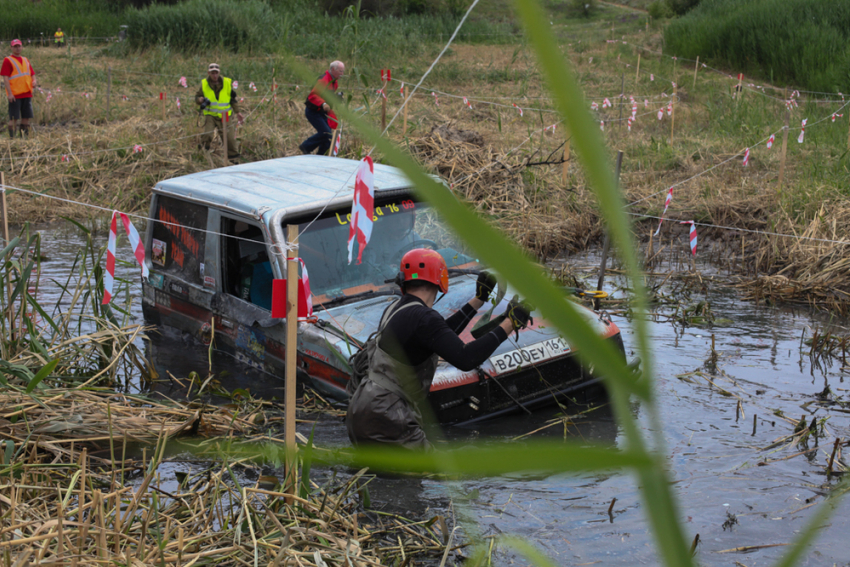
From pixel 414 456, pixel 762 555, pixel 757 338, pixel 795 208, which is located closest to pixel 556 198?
pixel 795 208

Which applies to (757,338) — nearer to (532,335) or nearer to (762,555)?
(532,335)

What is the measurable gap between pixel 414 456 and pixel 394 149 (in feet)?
0.41

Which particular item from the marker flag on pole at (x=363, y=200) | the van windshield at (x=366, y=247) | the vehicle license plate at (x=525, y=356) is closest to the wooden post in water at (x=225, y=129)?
the van windshield at (x=366, y=247)

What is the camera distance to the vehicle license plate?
16.6 feet

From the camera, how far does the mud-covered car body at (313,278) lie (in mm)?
5145

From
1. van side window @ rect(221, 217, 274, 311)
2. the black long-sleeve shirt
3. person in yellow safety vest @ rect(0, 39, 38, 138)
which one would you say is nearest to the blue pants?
van side window @ rect(221, 217, 274, 311)

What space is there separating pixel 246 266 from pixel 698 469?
3.63 meters

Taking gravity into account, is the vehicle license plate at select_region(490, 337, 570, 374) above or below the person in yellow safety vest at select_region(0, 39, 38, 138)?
below

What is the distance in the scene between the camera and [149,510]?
2.96 metres

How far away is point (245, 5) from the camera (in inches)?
1093

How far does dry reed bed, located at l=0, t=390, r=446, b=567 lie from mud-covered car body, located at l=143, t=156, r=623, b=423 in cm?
86

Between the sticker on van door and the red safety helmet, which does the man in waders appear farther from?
the sticker on van door

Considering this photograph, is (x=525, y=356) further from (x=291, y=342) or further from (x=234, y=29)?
(x=234, y=29)

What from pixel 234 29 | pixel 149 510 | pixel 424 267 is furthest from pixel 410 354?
pixel 234 29
